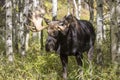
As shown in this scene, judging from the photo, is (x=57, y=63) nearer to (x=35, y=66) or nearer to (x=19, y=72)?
(x=35, y=66)

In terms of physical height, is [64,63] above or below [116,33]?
below

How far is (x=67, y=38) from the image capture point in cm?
930

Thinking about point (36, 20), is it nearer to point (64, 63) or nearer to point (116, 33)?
point (64, 63)

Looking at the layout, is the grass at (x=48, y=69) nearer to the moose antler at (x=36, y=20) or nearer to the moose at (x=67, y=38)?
the moose at (x=67, y=38)

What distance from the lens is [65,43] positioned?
9.31 meters

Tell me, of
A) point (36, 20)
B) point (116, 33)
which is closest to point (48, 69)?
point (36, 20)

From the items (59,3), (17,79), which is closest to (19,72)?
(17,79)

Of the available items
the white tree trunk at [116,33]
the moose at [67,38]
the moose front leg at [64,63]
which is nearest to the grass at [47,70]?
the moose front leg at [64,63]

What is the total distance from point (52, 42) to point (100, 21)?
2.31 m

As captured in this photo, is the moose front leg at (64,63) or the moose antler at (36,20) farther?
the moose front leg at (64,63)

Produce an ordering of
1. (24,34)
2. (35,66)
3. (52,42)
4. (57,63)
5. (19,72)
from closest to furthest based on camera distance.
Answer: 1. (52,42)
2. (19,72)
3. (35,66)
4. (57,63)
5. (24,34)

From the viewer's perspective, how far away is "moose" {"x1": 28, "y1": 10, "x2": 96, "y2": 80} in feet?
29.1

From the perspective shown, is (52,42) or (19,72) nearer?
(52,42)

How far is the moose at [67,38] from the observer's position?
8859 mm
